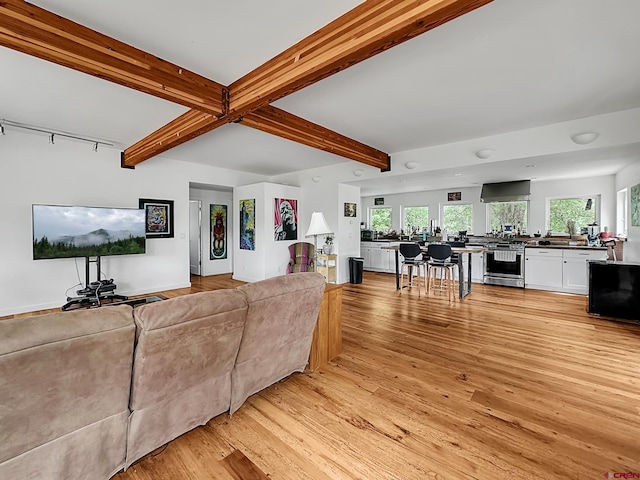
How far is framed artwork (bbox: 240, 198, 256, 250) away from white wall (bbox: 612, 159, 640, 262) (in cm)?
656

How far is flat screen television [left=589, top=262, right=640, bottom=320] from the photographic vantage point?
12.7ft

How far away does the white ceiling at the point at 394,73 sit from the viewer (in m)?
1.93

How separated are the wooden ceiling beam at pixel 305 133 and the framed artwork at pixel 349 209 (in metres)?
1.59

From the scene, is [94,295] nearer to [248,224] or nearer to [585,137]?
[248,224]

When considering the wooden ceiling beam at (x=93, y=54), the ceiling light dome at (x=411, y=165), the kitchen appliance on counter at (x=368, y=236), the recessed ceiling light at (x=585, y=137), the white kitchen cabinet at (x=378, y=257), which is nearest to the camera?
the wooden ceiling beam at (x=93, y=54)

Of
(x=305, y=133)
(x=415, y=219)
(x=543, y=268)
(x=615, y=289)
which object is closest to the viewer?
(x=305, y=133)

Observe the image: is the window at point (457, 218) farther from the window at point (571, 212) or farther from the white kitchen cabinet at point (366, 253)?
the white kitchen cabinet at point (366, 253)

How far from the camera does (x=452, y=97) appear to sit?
314 cm

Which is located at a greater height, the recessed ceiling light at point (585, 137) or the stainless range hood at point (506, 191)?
the recessed ceiling light at point (585, 137)

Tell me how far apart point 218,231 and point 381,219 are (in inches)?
199

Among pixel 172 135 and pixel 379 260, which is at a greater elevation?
pixel 172 135

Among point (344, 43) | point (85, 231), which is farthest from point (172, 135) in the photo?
point (344, 43)

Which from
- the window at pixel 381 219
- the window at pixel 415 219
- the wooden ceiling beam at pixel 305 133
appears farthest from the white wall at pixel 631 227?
the window at pixel 381 219

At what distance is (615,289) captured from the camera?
13.1 ft
